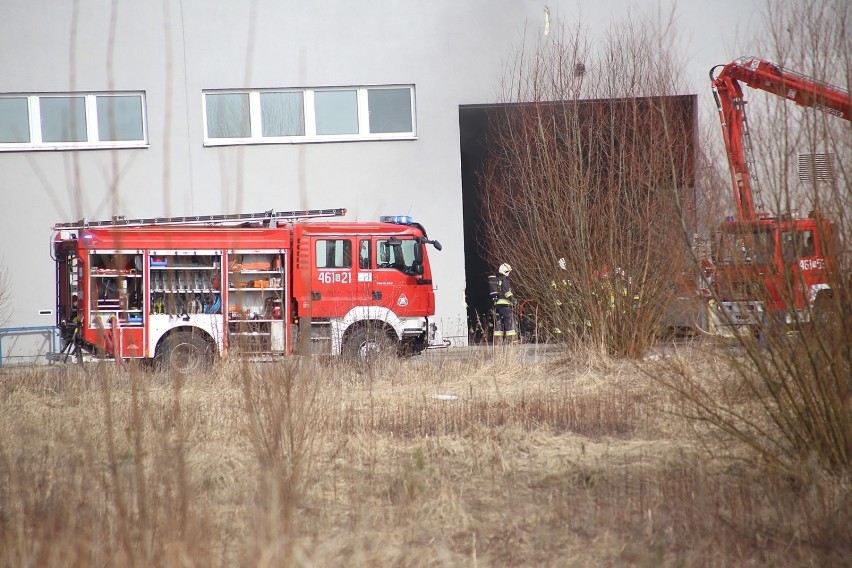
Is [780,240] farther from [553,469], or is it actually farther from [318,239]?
[318,239]

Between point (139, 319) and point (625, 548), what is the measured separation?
34.7ft

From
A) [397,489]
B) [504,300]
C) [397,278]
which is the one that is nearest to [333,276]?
[397,278]

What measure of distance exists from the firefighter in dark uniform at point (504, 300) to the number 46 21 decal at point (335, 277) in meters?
3.27

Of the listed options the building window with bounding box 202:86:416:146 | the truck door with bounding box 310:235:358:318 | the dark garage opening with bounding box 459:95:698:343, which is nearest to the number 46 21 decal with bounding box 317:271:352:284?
the truck door with bounding box 310:235:358:318

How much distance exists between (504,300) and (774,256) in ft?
36.2

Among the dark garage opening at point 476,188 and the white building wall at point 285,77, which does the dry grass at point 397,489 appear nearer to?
the white building wall at point 285,77

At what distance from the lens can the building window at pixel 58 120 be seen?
705 inches

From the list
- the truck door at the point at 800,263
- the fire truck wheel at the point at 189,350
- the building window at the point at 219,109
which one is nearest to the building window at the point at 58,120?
the building window at the point at 219,109

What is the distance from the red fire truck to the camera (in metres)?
13.6

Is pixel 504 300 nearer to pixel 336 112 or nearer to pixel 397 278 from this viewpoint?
pixel 397 278

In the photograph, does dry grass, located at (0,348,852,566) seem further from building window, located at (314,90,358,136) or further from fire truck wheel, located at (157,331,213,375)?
building window, located at (314,90,358,136)

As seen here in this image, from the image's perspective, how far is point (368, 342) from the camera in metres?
13.4

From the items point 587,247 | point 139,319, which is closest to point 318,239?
point 139,319

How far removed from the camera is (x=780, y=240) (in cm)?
555
